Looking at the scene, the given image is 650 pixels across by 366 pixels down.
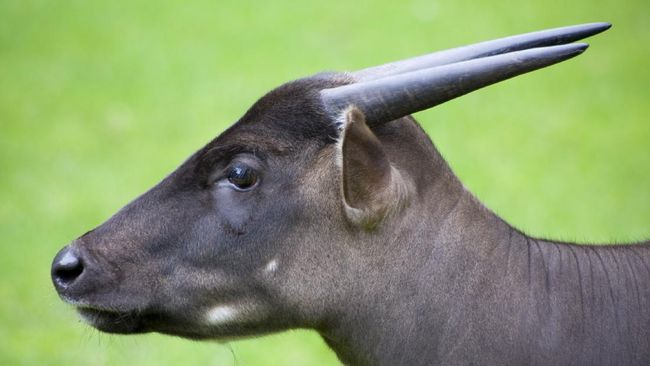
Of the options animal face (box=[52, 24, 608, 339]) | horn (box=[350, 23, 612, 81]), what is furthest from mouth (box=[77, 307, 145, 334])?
horn (box=[350, 23, 612, 81])

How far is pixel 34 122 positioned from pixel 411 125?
11.6 m

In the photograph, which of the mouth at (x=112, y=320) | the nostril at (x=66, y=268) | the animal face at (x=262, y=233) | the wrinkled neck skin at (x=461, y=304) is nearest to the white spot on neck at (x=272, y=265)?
the animal face at (x=262, y=233)

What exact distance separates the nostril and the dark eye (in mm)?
925

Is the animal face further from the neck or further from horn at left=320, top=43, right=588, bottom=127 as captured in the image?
the neck

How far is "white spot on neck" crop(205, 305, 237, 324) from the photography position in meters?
5.62

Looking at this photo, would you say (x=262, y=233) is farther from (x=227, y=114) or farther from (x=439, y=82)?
(x=227, y=114)

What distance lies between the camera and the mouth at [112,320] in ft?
18.5

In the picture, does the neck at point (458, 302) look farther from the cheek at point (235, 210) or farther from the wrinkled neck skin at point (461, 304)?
the cheek at point (235, 210)

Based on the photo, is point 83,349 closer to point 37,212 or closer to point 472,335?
point 37,212

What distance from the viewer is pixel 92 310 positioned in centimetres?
563

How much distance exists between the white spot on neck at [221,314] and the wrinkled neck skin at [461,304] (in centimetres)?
50

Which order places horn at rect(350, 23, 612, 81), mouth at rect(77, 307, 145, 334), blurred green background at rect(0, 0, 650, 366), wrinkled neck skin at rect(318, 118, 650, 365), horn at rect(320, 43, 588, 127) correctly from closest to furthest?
horn at rect(320, 43, 588, 127), wrinkled neck skin at rect(318, 118, 650, 365), mouth at rect(77, 307, 145, 334), horn at rect(350, 23, 612, 81), blurred green background at rect(0, 0, 650, 366)

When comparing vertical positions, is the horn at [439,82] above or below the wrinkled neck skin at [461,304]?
above

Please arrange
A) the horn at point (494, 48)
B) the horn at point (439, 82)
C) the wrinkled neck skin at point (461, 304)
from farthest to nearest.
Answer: the horn at point (494, 48) < the wrinkled neck skin at point (461, 304) < the horn at point (439, 82)
